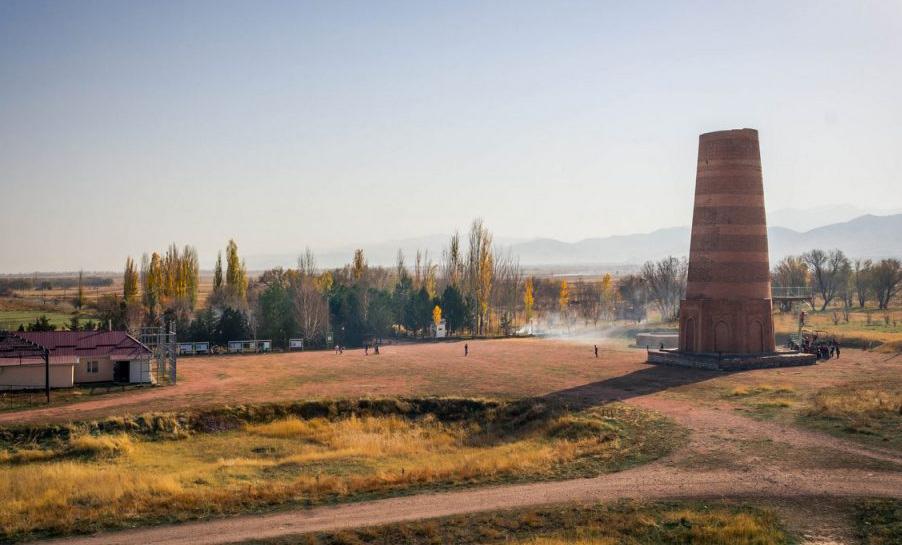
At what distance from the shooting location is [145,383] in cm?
3950

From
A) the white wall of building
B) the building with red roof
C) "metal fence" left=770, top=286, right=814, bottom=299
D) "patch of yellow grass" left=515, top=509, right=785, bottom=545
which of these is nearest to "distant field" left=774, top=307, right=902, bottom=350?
"metal fence" left=770, top=286, right=814, bottom=299

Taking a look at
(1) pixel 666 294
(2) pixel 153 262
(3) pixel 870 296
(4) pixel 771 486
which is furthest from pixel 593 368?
(3) pixel 870 296

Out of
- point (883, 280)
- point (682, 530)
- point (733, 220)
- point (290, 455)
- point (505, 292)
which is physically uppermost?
point (733, 220)

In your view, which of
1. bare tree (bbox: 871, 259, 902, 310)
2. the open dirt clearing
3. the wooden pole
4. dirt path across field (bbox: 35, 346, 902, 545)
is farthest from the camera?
bare tree (bbox: 871, 259, 902, 310)

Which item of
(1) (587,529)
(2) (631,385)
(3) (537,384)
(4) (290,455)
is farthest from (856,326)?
(1) (587,529)

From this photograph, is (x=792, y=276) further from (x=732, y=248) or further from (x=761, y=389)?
(x=761, y=389)

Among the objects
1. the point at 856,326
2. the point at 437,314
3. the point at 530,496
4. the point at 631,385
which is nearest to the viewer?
the point at 530,496

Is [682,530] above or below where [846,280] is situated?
below

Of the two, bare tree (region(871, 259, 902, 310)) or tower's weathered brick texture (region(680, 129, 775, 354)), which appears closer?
tower's weathered brick texture (region(680, 129, 775, 354))

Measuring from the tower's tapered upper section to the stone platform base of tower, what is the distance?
11.5 ft

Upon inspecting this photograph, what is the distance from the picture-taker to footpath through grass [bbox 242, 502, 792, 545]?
16266 mm

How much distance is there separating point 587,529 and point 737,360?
2817 cm

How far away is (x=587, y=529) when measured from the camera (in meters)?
16.8

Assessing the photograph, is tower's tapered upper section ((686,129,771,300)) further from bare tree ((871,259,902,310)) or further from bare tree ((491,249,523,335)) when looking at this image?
bare tree ((871,259,902,310))
